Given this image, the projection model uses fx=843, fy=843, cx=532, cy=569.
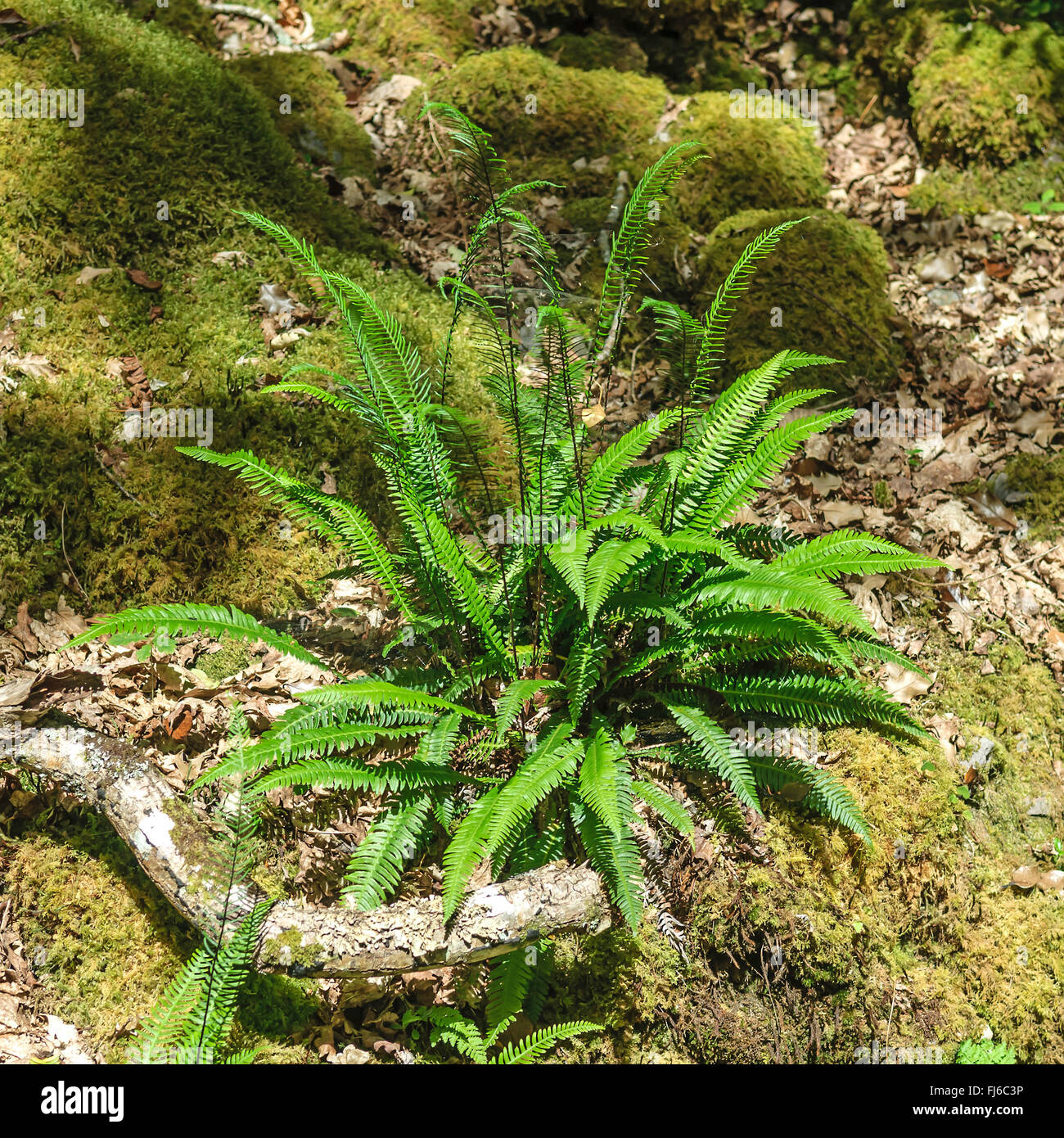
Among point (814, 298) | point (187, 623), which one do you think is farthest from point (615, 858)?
point (814, 298)

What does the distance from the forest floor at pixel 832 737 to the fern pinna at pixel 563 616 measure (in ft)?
1.20

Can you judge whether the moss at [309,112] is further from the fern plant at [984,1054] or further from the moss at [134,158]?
the fern plant at [984,1054]

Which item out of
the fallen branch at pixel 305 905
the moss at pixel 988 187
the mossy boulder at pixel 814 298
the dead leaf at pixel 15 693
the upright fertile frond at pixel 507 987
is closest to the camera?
the fallen branch at pixel 305 905

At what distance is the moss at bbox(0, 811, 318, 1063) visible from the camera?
3.27m

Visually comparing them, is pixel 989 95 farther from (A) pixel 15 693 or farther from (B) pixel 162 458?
(A) pixel 15 693

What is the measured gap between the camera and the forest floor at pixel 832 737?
335 cm

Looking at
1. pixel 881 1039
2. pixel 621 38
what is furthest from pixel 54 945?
pixel 621 38

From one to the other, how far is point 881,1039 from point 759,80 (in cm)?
703

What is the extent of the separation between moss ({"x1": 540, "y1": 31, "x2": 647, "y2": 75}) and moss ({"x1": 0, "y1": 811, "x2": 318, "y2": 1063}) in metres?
6.40

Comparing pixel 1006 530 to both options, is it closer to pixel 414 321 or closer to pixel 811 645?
pixel 811 645

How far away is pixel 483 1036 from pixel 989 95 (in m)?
7.24

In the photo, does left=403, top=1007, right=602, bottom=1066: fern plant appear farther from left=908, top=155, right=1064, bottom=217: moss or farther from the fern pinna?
left=908, top=155, right=1064, bottom=217: moss

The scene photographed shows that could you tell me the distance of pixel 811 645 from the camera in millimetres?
3418

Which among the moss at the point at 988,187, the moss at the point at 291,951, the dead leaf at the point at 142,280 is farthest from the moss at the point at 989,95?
the moss at the point at 291,951
